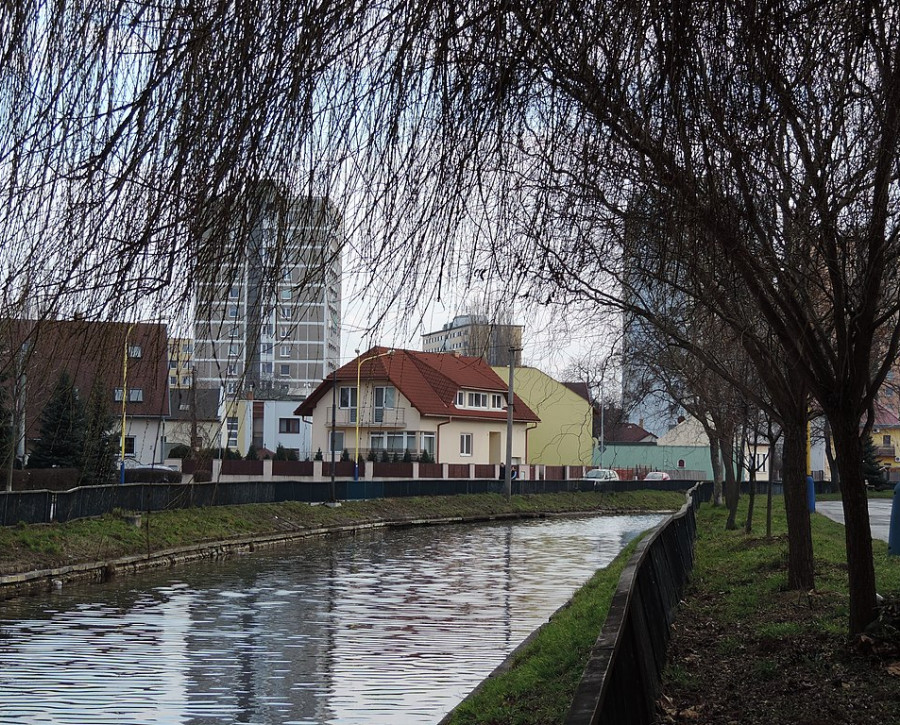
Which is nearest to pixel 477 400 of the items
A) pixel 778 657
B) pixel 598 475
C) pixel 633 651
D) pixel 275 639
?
pixel 598 475

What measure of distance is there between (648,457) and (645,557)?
100163 mm

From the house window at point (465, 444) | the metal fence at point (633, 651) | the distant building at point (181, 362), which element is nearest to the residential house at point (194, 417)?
the distant building at point (181, 362)

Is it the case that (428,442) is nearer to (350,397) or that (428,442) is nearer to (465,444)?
(465,444)

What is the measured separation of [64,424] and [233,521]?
107 feet

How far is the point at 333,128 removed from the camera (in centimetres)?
396

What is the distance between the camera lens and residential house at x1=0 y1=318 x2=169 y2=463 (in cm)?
349

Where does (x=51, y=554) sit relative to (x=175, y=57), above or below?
below

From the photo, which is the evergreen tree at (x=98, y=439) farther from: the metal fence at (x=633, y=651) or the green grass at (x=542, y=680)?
the green grass at (x=542, y=680)

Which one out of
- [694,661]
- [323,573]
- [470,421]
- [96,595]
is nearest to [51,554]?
[96,595]

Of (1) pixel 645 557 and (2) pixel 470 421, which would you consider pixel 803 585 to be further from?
(2) pixel 470 421

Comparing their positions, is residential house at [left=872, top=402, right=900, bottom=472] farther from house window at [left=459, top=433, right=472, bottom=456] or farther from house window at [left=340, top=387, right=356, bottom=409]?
house window at [left=340, top=387, right=356, bottom=409]

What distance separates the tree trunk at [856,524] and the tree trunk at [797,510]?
15.5 ft

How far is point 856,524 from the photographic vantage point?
34.2ft

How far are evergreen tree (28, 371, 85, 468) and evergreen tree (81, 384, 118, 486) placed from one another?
3 cm
